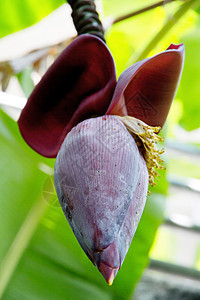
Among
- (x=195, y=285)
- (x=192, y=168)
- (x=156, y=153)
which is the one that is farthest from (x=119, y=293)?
(x=195, y=285)

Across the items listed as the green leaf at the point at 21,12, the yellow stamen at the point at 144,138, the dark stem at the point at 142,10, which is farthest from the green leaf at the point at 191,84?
the yellow stamen at the point at 144,138

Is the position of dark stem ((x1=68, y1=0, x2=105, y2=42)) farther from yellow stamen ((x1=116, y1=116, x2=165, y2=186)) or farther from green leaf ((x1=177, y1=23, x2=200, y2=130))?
green leaf ((x1=177, y1=23, x2=200, y2=130))

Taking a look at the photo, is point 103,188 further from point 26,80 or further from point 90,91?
point 26,80

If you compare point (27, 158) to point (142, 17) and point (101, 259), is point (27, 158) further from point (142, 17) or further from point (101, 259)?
point (142, 17)

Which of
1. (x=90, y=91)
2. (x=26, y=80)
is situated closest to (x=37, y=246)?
(x=90, y=91)

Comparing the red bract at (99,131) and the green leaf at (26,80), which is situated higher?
the red bract at (99,131)

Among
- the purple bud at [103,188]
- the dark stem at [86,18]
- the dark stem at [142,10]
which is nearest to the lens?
the purple bud at [103,188]

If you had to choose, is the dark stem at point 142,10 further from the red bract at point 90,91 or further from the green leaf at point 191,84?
the red bract at point 90,91
